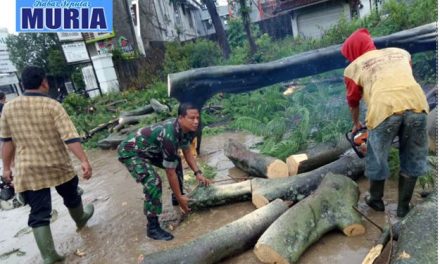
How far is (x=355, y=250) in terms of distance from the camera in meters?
2.94

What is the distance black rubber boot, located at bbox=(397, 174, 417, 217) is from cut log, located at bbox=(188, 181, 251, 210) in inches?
60.5

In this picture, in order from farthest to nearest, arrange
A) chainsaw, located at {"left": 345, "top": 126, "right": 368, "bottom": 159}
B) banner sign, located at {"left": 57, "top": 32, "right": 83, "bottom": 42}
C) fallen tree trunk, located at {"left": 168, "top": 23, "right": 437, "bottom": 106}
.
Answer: banner sign, located at {"left": 57, "top": 32, "right": 83, "bottom": 42} < fallen tree trunk, located at {"left": 168, "top": 23, "right": 437, "bottom": 106} < chainsaw, located at {"left": 345, "top": 126, "right": 368, "bottom": 159}

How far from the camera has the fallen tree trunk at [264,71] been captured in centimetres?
520

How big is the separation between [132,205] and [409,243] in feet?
11.4

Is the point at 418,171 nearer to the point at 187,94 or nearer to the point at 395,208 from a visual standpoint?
the point at 395,208

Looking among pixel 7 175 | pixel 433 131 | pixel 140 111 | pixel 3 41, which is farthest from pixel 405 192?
pixel 3 41

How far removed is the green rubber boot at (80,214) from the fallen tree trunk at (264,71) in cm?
199

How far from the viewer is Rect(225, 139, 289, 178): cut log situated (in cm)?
437

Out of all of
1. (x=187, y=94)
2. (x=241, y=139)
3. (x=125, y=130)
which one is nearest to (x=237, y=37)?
(x=125, y=130)

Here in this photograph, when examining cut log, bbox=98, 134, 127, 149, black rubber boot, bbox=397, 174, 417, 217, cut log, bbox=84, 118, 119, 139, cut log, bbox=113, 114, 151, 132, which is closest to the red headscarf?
black rubber boot, bbox=397, 174, 417, 217

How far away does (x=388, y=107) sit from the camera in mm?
2908

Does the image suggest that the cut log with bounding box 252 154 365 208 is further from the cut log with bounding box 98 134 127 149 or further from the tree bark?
the tree bark

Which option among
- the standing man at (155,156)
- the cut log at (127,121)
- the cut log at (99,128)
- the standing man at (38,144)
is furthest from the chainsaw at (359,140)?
the cut log at (99,128)

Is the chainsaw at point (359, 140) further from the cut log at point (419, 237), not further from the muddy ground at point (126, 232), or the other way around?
the cut log at point (419, 237)
